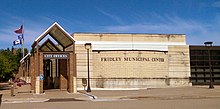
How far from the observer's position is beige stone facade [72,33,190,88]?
36.8m

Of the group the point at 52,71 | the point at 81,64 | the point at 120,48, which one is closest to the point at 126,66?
the point at 120,48

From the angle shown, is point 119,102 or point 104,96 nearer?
point 119,102

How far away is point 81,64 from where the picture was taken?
36.8 m

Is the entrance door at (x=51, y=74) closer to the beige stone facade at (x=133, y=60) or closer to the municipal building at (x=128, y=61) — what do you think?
the municipal building at (x=128, y=61)

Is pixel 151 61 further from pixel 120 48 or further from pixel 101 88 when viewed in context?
pixel 101 88

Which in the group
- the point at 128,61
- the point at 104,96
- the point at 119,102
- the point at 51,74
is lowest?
the point at 104,96

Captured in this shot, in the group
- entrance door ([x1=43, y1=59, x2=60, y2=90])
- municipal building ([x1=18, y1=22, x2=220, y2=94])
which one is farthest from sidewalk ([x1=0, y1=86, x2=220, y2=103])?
entrance door ([x1=43, y1=59, x2=60, y2=90])

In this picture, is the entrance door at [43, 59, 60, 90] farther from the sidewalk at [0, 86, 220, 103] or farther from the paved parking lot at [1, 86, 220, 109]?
the paved parking lot at [1, 86, 220, 109]

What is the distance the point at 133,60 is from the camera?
3700 cm

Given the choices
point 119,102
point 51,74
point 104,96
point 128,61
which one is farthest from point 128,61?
point 119,102

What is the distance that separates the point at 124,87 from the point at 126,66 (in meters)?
2.39

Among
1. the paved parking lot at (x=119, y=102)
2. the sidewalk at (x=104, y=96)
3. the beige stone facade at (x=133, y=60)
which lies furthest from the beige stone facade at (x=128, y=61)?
the paved parking lot at (x=119, y=102)

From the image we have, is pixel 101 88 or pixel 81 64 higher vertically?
pixel 81 64

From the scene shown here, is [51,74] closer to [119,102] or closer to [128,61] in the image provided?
[128,61]
